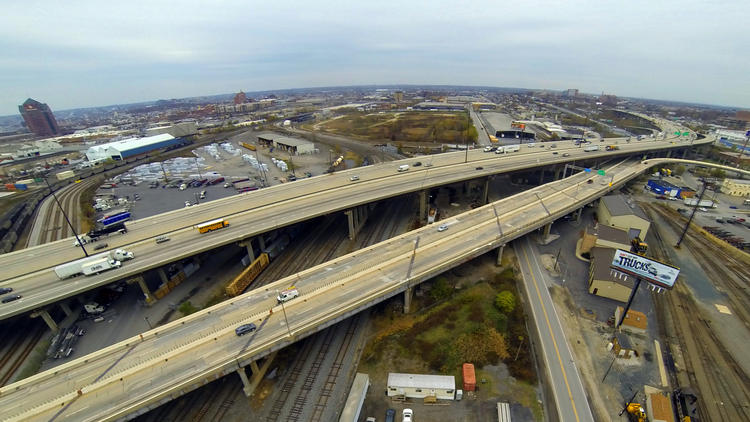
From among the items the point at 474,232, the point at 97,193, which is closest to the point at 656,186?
the point at 474,232

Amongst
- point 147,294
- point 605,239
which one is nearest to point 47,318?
point 147,294

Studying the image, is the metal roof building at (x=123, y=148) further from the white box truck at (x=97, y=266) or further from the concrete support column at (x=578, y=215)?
the concrete support column at (x=578, y=215)

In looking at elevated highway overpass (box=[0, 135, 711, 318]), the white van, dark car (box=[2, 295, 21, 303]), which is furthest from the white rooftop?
dark car (box=[2, 295, 21, 303])

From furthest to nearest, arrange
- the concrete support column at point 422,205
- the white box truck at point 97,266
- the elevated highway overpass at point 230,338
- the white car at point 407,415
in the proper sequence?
the concrete support column at point 422,205
the white box truck at point 97,266
the white car at point 407,415
the elevated highway overpass at point 230,338

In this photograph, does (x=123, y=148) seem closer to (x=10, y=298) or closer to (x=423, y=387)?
(x=10, y=298)

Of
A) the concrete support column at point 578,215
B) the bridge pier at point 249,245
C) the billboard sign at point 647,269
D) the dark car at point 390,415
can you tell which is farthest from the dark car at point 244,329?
the concrete support column at point 578,215

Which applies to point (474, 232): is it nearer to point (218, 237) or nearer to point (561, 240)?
point (561, 240)
